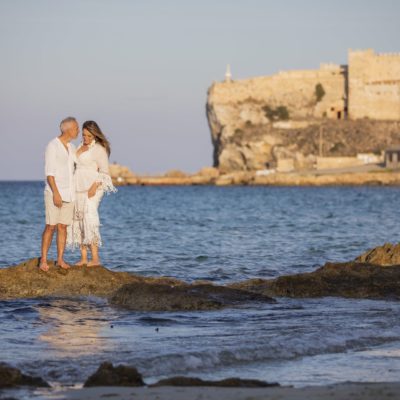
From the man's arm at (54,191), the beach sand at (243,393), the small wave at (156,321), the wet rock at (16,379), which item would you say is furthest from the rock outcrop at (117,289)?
the beach sand at (243,393)

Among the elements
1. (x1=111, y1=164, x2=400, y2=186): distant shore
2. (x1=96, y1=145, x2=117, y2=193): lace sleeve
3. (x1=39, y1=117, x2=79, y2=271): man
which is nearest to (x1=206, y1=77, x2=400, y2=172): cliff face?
(x1=111, y1=164, x2=400, y2=186): distant shore

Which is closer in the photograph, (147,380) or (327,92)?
(147,380)

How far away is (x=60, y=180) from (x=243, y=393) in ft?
13.8

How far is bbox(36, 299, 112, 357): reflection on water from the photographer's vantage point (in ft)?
21.1

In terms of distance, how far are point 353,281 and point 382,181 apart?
6429 cm

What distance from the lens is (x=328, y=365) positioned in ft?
19.6

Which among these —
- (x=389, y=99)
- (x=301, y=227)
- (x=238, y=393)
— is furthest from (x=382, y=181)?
(x=238, y=393)

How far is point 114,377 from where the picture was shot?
16.8 feet

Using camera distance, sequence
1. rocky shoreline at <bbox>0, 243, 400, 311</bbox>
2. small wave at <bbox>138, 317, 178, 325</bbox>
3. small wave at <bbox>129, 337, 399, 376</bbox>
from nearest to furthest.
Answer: small wave at <bbox>129, 337, 399, 376</bbox> → small wave at <bbox>138, 317, 178, 325</bbox> → rocky shoreline at <bbox>0, 243, 400, 311</bbox>

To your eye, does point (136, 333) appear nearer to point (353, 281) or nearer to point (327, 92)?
point (353, 281)

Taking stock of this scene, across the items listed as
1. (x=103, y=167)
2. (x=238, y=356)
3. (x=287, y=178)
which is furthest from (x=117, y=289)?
(x=287, y=178)

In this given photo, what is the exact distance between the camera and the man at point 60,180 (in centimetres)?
860

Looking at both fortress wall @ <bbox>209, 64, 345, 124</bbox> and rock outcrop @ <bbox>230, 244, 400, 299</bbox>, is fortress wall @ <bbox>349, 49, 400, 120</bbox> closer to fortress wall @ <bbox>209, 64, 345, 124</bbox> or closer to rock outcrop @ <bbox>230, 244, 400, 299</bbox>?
fortress wall @ <bbox>209, 64, 345, 124</bbox>

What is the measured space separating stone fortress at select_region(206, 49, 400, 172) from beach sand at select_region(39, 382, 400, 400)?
77.8 meters
